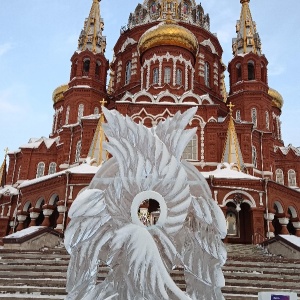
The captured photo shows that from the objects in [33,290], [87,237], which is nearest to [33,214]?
[33,290]

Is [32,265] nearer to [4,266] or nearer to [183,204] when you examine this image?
[4,266]

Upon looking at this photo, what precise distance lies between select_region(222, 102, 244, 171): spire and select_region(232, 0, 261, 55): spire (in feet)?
28.1

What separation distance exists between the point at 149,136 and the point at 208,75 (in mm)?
25546

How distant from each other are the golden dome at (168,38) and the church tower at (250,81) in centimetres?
363

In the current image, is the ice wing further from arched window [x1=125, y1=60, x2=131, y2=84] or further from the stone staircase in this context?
arched window [x1=125, y1=60, x2=131, y2=84]

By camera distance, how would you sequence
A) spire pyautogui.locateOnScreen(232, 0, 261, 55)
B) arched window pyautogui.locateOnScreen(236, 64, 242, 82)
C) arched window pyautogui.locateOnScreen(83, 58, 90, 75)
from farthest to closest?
spire pyautogui.locateOnScreen(232, 0, 261, 55) → arched window pyautogui.locateOnScreen(83, 58, 90, 75) → arched window pyautogui.locateOnScreen(236, 64, 242, 82)

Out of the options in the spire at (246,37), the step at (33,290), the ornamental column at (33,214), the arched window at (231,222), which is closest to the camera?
the step at (33,290)

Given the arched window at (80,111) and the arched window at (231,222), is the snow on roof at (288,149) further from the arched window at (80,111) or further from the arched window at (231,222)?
the arched window at (80,111)

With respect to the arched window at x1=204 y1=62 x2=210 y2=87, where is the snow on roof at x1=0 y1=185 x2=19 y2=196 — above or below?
below

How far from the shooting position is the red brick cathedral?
18953 millimetres

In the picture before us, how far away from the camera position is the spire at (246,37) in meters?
28.2

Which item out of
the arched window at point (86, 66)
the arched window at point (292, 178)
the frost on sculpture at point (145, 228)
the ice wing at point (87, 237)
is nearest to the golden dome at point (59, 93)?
the arched window at point (86, 66)

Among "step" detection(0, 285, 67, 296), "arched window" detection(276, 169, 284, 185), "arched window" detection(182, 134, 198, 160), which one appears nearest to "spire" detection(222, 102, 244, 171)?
"arched window" detection(182, 134, 198, 160)

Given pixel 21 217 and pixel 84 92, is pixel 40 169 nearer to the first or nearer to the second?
pixel 84 92
